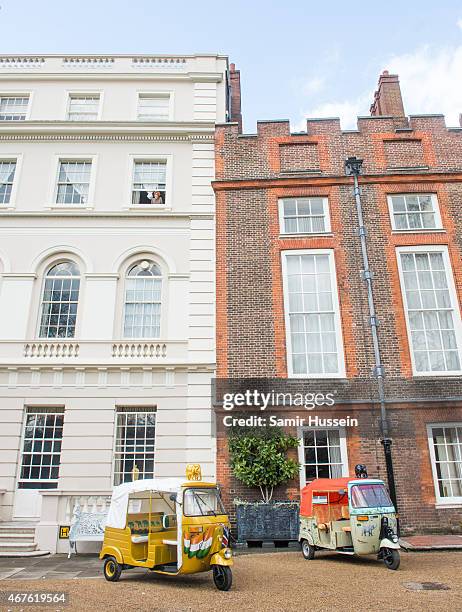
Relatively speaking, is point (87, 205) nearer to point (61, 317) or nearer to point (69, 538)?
point (61, 317)

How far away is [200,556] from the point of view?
727 cm

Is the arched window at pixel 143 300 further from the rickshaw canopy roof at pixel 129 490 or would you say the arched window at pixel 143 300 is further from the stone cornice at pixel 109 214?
the rickshaw canopy roof at pixel 129 490

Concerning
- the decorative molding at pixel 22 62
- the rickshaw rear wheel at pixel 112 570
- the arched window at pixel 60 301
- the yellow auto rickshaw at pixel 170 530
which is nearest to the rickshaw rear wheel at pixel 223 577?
the yellow auto rickshaw at pixel 170 530

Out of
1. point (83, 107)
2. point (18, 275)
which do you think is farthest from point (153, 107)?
point (18, 275)

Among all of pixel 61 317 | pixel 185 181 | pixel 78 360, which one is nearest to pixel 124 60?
pixel 185 181

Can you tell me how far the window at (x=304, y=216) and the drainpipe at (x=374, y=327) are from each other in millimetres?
1063

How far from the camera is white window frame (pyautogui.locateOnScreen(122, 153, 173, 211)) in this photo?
50.6 ft

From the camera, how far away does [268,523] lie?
11.2 meters

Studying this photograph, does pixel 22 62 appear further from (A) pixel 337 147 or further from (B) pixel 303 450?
(B) pixel 303 450

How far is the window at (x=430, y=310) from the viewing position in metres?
13.5

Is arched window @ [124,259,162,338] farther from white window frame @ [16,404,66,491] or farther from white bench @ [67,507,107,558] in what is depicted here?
white bench @ [67,507,107,558]

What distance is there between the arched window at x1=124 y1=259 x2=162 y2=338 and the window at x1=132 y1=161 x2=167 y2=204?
7.60 feet

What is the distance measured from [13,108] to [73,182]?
13.9ft

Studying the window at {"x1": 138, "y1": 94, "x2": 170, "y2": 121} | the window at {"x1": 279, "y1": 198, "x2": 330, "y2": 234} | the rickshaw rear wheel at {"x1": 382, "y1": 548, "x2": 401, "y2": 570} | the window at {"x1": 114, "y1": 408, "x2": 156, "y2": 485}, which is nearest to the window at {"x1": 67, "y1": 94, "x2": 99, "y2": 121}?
the window at {"x1": 138, "y1": 94, "x2": 170, "y2": 121}
